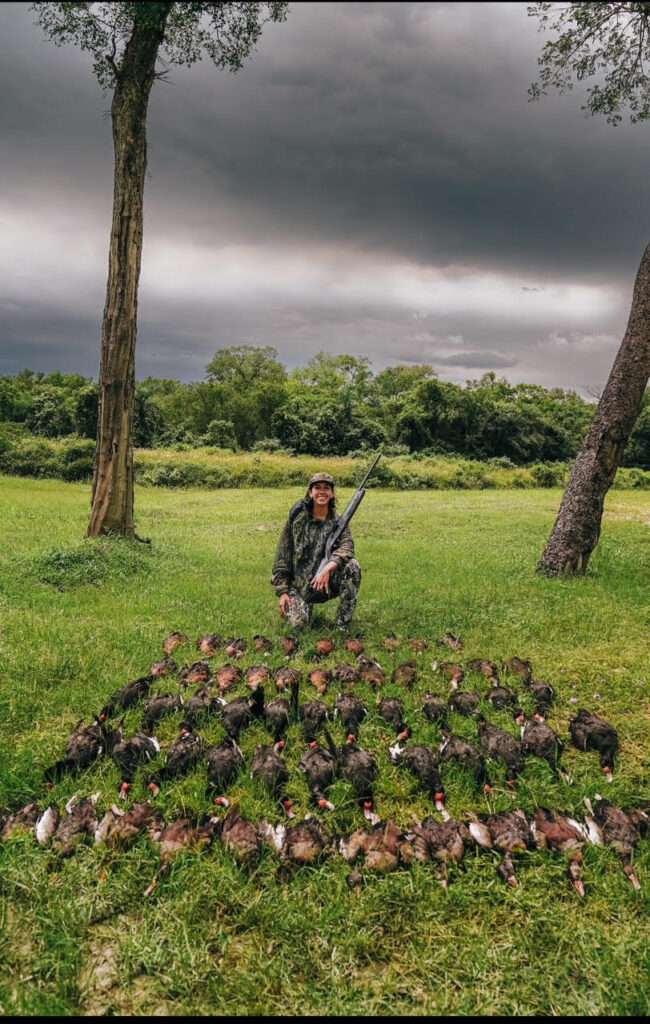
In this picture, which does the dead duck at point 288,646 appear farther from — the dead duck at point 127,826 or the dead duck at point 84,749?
the dead duck at point 127,826

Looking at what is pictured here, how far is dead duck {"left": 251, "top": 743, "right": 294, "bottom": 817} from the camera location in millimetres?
4352

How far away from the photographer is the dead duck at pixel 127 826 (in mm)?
3779

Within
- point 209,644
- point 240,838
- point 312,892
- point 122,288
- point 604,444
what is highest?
point 122,288

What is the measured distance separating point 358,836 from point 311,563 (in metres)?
4.71

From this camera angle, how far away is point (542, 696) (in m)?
5.96

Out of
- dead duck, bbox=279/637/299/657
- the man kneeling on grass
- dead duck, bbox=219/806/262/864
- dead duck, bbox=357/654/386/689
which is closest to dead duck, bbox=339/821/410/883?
dead duck, bbox=219/806/262/864

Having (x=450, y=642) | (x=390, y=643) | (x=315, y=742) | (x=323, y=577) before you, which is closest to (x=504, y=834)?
(x=315, y=742)

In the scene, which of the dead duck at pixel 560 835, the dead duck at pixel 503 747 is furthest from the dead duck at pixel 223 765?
the dead duck at pixel 560 835

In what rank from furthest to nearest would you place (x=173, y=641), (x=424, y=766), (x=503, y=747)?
(x=173, y=641) → (x=503, y=747) → (x=424, y=766)

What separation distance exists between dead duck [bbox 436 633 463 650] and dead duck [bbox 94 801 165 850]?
444 centimetres

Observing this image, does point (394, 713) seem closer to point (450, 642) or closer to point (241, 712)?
point (241, 712)

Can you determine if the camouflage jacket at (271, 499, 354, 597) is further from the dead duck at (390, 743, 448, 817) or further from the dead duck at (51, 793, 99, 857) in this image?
the dead duck at (51, 793, 99, 857)

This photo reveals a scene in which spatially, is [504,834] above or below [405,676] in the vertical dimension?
below

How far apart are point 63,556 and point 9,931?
8.32m
